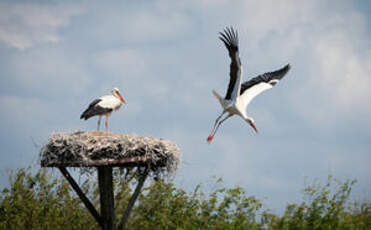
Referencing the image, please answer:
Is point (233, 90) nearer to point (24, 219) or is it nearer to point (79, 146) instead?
point (79, 146)

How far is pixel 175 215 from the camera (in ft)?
25.3

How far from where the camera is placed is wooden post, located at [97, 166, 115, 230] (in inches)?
258

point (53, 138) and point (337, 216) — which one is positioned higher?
point (53, 138)

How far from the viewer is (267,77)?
10320 mm

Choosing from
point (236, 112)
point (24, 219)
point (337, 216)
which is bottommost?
point (337, 216)

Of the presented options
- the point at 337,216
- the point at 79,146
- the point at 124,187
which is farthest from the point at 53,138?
the point at 337,216

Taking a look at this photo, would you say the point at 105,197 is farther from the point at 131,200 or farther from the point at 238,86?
the point at 238,86

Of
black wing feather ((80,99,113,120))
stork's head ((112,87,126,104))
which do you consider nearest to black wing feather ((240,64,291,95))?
stork's head ((112,87,126,104))

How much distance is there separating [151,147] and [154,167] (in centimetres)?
64

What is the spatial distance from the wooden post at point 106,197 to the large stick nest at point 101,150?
418 mm

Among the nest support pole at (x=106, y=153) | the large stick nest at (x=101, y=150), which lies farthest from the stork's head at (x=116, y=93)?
the large stick nest at (x=101, y=150)

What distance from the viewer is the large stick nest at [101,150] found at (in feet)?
19.8

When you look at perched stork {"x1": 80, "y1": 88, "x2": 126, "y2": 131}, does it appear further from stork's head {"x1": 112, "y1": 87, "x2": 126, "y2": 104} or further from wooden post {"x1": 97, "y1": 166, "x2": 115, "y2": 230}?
wooden post {"x1": 97, "y1": 166, "x2": 115, "y2": 230}

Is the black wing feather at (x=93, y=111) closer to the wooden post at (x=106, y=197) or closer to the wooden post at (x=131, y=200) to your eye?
the wooden post at (x=106, y=197)
